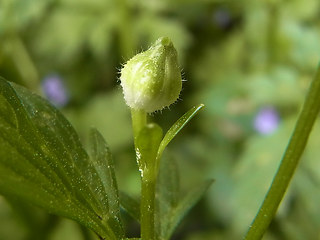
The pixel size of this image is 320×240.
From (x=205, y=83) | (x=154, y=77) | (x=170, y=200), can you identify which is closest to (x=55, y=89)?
(x=205, y=83)

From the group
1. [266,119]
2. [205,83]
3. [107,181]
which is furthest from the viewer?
[205,83]

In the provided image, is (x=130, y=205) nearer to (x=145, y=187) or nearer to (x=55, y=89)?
(x=145, y=187)

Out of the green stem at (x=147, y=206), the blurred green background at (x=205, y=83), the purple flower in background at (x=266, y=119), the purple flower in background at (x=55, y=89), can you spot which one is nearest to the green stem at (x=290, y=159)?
the green stem at (x=147, y=206)

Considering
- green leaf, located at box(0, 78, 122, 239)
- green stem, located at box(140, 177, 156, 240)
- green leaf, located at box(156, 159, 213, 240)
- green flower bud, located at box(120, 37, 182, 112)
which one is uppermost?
green flower bud, located at box(120, 37, 182, 112)

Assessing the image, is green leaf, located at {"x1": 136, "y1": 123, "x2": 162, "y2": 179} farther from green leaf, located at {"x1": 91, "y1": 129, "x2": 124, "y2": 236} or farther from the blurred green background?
the blurred green background

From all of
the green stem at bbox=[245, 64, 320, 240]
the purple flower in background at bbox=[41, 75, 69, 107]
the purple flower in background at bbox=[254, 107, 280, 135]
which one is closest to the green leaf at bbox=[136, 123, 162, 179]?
the green stem at bbox=[245, 64, 320, 240]
